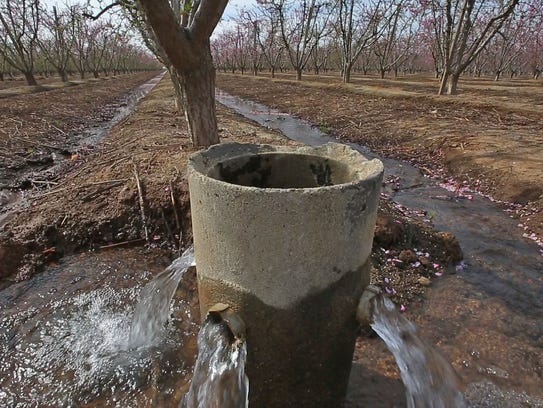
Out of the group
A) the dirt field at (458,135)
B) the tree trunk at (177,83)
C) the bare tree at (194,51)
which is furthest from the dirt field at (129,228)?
the dirt field at (458,135)

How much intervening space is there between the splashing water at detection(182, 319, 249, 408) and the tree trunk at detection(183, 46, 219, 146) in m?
4.29

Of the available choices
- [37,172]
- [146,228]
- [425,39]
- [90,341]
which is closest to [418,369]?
[90,341]

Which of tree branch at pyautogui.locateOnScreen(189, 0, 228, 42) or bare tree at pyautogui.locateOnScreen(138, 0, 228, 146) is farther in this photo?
tree branch at pyautogui.locateOnScreen(189, 0, 228, 42)

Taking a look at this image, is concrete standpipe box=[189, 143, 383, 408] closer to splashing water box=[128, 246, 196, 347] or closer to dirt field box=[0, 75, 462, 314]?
splashing water box=[128, 246, 196, 347]

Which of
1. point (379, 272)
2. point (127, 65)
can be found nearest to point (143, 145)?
point (379, 272)

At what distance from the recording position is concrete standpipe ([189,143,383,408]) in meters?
1.74

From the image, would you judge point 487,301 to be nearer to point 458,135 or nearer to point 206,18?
point 206,18

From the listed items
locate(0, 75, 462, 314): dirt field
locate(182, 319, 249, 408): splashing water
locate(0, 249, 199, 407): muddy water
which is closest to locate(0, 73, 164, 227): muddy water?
locate(0, 75, 462, 314): dirt field

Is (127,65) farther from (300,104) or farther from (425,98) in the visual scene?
(425,98)

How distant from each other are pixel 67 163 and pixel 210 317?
7590 millimetres

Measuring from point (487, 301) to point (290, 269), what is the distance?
304 centimetres

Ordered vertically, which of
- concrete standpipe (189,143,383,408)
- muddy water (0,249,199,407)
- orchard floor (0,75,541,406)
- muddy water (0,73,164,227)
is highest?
concrete standpipe (189,143,383,408)

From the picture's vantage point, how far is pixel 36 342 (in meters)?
3.19

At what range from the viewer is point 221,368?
2109 mm
